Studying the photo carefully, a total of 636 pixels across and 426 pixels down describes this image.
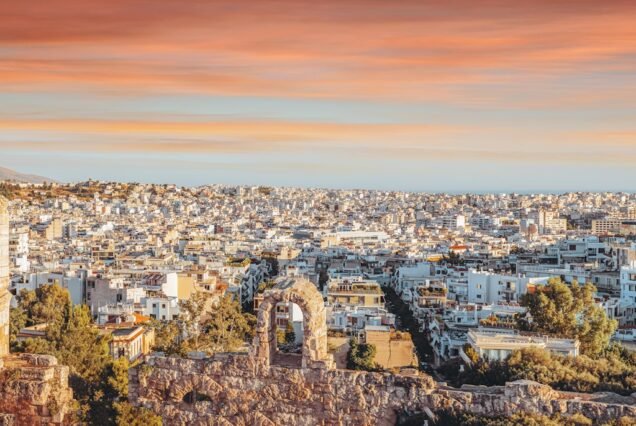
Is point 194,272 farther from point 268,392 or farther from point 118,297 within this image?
point 268,392

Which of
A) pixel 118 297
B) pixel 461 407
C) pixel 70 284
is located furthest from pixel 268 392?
pixel 70 284

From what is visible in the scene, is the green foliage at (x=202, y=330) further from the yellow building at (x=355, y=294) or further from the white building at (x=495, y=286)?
the white building at (x=495, y=286)

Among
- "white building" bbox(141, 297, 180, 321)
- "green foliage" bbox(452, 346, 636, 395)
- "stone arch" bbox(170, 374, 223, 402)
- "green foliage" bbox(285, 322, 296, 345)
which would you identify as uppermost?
"stone arch" bbox(170, 374, 223, 402)

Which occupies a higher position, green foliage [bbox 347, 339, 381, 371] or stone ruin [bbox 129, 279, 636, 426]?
stone ruin [bbox 129, 279, 636, 426]

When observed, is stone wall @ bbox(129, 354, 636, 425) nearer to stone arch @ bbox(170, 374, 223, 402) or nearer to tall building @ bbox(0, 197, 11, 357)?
stone arch @ bbox(170, 374, 223, 402)

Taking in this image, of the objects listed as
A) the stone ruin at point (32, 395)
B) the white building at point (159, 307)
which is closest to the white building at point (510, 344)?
the stone ruin at point (32, 395)

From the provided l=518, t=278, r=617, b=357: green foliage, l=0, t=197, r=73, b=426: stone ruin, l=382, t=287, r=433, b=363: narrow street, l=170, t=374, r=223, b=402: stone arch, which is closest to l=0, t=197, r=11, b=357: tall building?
l=0, t=197, r=73, b=426: stone ruin

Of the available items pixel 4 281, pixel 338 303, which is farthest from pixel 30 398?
pixel 338 303
